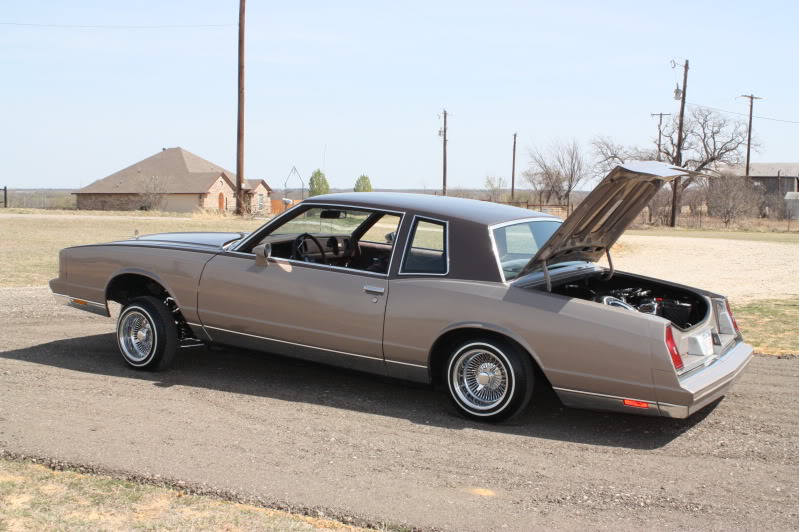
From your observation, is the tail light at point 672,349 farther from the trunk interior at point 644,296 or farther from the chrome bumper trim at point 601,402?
the trunk interior at point 644,296

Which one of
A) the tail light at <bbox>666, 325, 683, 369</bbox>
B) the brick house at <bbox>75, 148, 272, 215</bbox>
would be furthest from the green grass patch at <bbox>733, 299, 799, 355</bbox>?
the brick house at <bbox>75, 148, 272, 215</bbox>

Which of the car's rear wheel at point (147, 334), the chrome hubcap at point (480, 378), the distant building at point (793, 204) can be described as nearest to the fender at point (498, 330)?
the chrome hubcap at point (480, 378)

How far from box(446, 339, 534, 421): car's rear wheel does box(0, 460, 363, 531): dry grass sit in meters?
1.91

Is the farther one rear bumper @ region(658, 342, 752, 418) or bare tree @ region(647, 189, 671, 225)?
bare tree @ region(647, 189, 671, 225)

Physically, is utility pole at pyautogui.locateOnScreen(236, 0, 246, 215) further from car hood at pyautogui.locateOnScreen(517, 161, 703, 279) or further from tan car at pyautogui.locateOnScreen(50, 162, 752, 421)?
car hood at pyautogui.locateOnScreen(517, 161, 703, 279)

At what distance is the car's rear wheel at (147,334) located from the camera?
6.94 m

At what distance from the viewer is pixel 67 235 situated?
27.3 metres

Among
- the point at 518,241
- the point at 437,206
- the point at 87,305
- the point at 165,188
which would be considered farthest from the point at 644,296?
the point at 165,188

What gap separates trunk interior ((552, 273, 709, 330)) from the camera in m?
6.39

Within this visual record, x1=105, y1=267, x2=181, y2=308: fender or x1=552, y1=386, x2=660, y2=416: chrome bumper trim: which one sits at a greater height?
x1=105, y1=267, x2=181, y2=308: fender

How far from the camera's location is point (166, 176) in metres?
66.9

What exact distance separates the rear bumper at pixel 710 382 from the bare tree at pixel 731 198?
59638 millimetres

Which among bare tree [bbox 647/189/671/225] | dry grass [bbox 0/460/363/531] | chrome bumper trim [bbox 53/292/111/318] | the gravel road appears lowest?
dry grass [bbox 0/460/363/531]

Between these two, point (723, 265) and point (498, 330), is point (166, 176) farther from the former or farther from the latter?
point (498, 330)
